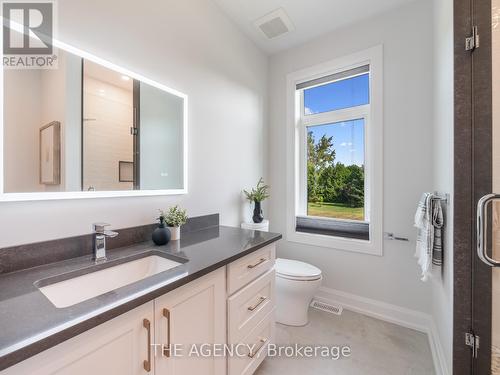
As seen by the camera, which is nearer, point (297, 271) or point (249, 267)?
point (249, 267)

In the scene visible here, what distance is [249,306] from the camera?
1.29m

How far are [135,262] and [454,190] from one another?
1.63 metres

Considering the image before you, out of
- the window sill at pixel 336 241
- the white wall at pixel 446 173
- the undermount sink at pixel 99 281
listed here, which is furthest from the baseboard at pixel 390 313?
the undermount sink at pixel 99 281

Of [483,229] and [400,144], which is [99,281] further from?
[400,144]

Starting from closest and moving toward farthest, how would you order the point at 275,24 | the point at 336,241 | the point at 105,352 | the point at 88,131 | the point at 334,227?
the point at 105,352, the point at 88,131, the point at 275,24, the point at 336,241, the point at 334,227

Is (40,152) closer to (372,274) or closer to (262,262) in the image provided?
(262,262)

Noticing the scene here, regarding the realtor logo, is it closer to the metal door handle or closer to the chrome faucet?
the chrome faucet

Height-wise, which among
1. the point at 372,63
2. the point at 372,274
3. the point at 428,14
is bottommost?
the point at 372,274

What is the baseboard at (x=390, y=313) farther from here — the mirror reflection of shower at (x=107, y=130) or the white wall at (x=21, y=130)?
the white wall at (x=21, y=130)

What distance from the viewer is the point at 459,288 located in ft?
3.58

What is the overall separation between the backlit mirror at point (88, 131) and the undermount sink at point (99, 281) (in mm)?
409

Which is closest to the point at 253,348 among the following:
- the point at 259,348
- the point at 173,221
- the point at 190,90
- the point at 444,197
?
the point at 259,348

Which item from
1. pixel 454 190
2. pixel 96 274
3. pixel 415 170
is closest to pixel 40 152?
pixel 96 274

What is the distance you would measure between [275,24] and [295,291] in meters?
2.41
